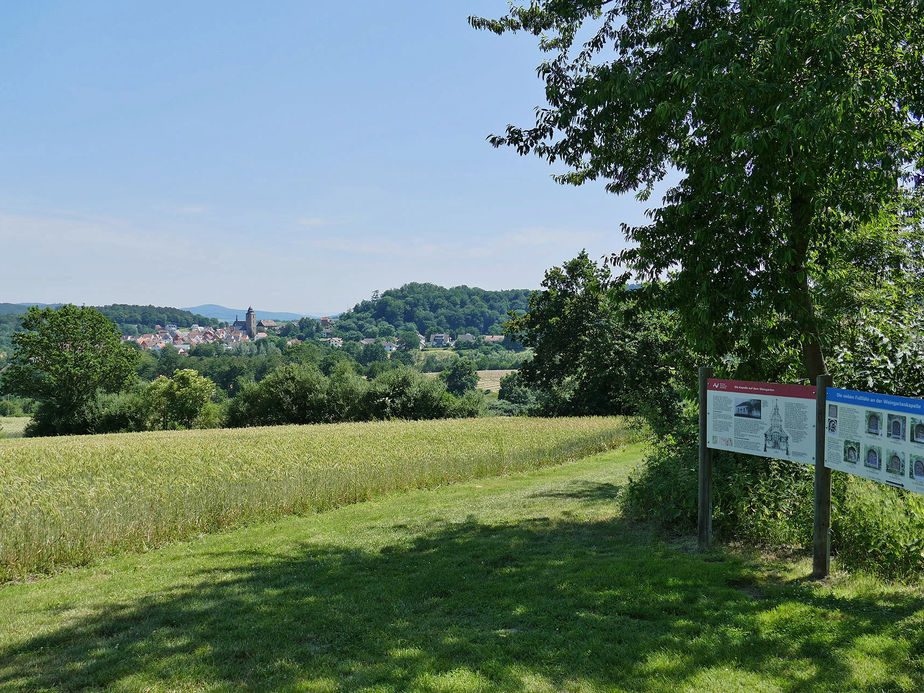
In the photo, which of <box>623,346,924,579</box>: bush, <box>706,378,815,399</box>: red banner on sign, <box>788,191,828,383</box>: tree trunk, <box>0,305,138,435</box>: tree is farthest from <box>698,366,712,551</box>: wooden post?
<box>0,305,138,435</box>: tree

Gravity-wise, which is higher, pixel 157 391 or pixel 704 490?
pixel 704 490

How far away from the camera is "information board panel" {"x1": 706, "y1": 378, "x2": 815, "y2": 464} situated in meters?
6.79

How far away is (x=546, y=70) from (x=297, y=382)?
43.3 m

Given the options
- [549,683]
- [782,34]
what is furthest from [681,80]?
[549,683]

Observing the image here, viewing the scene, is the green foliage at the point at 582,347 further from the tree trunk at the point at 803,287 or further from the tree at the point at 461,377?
the tree at the point at 461,377

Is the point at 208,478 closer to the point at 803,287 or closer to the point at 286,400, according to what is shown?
the point at 803,287

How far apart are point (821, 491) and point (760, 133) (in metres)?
3.99

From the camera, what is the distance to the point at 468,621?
5.83m

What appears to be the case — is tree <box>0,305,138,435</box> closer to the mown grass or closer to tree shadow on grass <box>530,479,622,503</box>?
the mown grass

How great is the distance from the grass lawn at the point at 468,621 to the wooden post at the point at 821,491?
23 centimetres

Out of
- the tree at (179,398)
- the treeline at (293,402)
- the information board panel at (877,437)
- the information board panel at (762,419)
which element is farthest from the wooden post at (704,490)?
the tree at (179,398)

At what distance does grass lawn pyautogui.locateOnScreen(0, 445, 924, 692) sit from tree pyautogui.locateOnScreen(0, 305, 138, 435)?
55.4 m

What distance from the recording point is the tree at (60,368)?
54875 mm

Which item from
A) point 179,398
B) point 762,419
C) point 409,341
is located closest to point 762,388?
point 762,419
